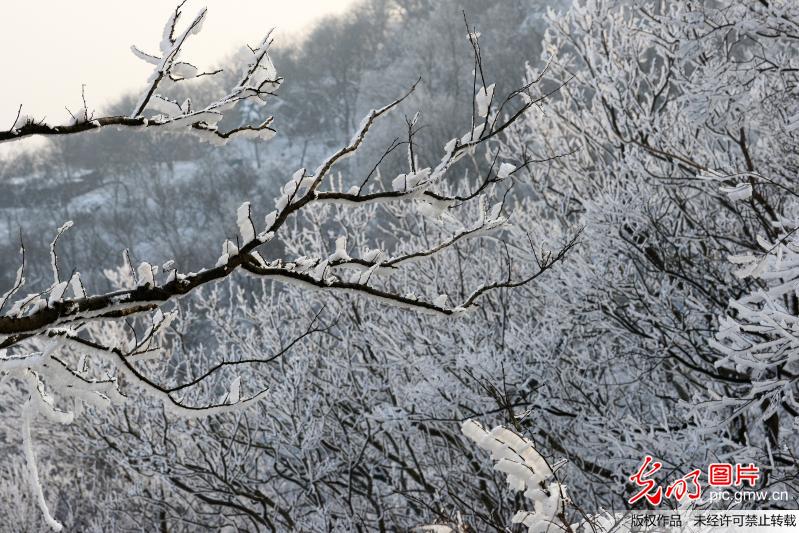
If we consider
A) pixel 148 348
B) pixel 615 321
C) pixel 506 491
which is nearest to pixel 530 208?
pixel 615 321

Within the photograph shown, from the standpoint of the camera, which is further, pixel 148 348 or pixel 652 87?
pixel 652 87

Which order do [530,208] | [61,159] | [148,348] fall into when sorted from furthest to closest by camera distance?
[61,159] < [530,208] < [148,348]

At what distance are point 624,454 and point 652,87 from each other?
386 cm

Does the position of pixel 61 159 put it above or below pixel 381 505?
above

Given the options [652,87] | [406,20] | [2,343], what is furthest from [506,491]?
[406,20]

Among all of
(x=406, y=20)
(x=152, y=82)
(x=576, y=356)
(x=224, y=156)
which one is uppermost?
(x=406, y=20)

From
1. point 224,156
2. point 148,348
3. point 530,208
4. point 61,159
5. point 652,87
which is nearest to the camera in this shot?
point 148,348

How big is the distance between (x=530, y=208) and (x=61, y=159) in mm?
46212

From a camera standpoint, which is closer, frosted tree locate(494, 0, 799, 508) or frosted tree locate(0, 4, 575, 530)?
frosted tree locate(0, 4, 575, 530)

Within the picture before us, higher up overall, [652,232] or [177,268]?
[177,268]

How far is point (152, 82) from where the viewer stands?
1.98m

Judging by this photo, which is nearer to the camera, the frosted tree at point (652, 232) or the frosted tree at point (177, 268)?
the frosted tree at point (177, 268)

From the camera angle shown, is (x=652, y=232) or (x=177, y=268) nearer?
(x=177, y=268)

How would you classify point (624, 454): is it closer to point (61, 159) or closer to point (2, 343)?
point (2, 343)
